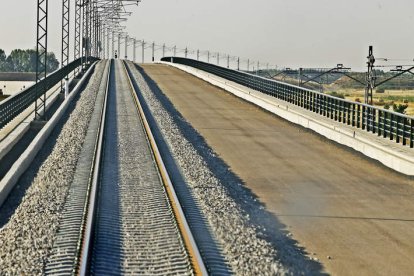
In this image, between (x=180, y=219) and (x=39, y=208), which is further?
(x=39, y=208)

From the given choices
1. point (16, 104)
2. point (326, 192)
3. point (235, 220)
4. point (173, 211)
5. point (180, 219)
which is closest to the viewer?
point (180, 219)

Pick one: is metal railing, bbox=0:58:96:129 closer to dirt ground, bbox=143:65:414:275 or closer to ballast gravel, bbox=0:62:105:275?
ballast gravel, bbox=0:62:105:275

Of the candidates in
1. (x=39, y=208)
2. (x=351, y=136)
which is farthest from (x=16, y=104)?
(x=39, y=208)

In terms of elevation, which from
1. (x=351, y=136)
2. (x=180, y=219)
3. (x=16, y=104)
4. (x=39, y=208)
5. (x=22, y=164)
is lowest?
(x=39, y=208)

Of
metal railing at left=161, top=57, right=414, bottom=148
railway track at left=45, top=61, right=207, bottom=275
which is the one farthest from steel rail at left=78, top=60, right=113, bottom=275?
metal railing at left=161, top=57, right=414, bottom=148

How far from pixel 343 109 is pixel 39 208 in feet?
52.7

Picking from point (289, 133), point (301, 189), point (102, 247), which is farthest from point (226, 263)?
point (289, 133)

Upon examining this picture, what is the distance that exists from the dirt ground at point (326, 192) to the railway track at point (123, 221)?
→ 7.64 feet

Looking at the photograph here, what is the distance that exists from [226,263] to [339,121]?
59.6 ft

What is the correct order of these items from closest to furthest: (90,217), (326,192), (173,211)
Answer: (90,217) < (173,211) < (326,192)

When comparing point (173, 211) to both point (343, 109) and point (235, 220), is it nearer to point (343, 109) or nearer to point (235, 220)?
point (235, 220)

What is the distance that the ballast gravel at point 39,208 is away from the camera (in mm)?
10367

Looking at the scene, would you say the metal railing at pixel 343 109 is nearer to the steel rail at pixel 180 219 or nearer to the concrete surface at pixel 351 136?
the concrete surface at pixel 351 136

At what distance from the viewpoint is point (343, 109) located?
2677cm
